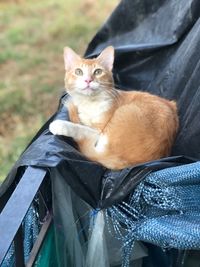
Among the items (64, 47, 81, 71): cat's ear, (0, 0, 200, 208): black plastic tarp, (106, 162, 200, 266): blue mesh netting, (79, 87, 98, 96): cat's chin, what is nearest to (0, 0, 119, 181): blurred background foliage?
(0, 0, 200, 208): black plastic tarp

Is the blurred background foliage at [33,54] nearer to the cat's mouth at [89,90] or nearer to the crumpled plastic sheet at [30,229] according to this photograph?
the cat's mouth at [89,90]

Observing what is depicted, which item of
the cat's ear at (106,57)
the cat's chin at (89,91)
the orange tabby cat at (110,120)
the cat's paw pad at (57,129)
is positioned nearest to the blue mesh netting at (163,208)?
the orange tabby cat at (110,120)

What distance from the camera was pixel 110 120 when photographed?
184 cm

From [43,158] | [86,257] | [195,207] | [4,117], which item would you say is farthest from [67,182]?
[4,117]

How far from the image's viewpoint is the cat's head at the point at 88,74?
6.20 feet

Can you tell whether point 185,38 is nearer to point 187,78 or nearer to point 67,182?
point 187,78

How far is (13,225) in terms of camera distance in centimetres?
129

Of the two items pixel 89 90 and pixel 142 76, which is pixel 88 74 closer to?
pixel 89 90

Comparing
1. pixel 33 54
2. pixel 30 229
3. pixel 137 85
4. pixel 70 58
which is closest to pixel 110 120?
pixel 70 58

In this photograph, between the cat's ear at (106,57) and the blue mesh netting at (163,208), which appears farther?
the cat's ear at (106,57)

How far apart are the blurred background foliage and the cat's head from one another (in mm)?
1253

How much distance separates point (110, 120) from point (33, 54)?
10.1 feet

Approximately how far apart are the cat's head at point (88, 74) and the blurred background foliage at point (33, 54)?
4.11ft

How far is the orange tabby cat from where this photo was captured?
5.70 ft
